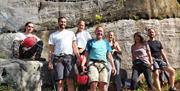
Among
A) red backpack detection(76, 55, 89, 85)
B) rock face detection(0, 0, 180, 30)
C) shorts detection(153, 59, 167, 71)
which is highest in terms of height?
rock face detection(0, 0, 180, 30)

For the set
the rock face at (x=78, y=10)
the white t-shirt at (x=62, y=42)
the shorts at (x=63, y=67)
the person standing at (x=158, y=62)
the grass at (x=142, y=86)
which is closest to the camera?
the shorts at (x=63, y=67)

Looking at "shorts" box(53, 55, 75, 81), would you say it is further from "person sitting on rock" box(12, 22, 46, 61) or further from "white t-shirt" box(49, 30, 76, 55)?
"person sitting on rock" box(12, 22, 46, 61)

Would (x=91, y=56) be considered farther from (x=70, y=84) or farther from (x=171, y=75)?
(x=171, y=75)

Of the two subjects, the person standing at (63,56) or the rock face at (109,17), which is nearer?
the person standing at (63,56)

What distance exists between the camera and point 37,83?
11.2 metres

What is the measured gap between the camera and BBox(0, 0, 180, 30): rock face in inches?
531

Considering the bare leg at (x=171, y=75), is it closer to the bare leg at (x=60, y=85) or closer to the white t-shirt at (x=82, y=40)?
the white t-shirt at (x=82, y=40)

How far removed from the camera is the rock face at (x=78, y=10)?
13.5 meters

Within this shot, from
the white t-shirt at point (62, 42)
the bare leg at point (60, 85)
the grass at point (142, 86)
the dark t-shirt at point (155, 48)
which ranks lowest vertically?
the grass at point (142, 86)

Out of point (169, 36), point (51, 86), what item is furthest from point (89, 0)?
point (51, 86)

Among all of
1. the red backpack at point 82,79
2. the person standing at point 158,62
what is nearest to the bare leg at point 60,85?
the red backpack at point 82,79

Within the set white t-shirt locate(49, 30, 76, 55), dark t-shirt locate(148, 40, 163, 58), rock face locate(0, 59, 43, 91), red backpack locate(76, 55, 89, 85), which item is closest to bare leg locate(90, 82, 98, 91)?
red backpack locate(76, 55, 89, 85)

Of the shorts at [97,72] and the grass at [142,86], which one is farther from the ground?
the shorts at [97,72]

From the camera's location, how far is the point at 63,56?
415 inches
